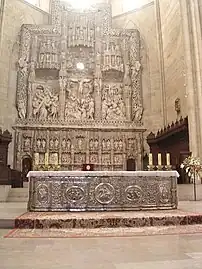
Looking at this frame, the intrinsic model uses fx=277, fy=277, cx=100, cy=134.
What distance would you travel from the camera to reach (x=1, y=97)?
14352mm

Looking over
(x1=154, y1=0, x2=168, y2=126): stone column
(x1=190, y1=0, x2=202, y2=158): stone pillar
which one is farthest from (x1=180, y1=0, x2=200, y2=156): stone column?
(x1=154, y1=0, x2=168, y2=126): stone column

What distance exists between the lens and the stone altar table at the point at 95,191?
6.32 meters

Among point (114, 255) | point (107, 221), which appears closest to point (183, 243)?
point (114, 255)

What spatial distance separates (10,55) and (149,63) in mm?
7819

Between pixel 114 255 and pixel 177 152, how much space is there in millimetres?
10129

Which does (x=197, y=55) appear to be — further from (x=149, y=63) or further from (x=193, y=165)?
(x=193, y=165)

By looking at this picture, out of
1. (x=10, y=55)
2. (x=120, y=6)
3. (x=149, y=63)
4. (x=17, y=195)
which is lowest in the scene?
(x=17, y=195)

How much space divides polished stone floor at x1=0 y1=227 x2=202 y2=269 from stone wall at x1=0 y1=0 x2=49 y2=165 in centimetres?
1094

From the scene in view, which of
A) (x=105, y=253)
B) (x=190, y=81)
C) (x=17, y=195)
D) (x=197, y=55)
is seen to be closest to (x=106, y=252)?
(x=105, y=253)

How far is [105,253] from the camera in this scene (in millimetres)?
3201

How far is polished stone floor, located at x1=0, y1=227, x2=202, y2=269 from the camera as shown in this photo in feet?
8.84

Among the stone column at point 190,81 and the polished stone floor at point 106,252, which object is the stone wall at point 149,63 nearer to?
the stone column at point 190,81

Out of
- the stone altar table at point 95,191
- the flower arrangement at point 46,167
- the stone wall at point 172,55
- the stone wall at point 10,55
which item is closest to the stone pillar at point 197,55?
the stone wall at point 172,55

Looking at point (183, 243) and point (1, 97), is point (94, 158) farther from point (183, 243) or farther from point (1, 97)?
point (183, 243)
